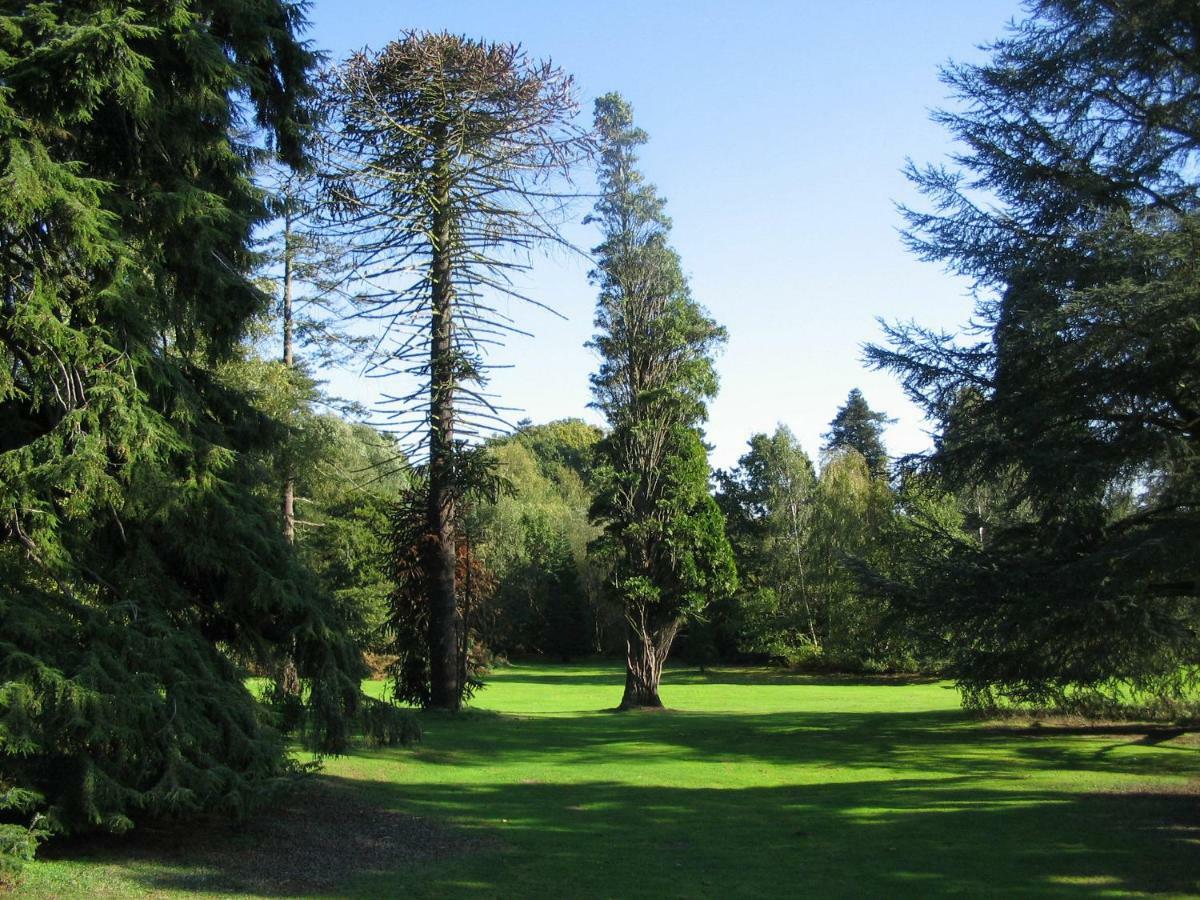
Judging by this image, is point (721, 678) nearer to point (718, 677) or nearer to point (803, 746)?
point (718, 677)

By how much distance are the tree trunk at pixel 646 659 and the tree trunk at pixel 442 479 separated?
8288mm

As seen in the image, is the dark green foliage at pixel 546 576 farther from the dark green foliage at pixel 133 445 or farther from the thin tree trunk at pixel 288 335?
the dark green foliage at pixel 133 445

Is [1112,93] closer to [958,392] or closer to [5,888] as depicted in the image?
[958,392]

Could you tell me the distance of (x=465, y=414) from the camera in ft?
61.3

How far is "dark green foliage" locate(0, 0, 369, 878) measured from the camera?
7.32 meters

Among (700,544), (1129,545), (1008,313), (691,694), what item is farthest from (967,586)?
(691,694)

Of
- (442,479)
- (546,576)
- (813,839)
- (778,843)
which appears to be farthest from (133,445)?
(546,576)

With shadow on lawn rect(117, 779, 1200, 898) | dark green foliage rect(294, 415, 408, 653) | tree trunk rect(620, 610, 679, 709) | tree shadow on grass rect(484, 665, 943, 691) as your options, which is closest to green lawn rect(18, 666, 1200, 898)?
shadow on lawn rect(117, 779, 1200, 898)

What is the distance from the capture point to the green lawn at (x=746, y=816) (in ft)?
25.6

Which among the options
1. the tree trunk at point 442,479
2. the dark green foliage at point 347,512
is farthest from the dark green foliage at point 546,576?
the tree trunk at point 442,479

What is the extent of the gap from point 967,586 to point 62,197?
43.0 feet

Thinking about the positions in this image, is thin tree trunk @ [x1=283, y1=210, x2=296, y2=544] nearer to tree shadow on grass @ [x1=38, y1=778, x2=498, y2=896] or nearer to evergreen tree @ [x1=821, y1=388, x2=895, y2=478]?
tree shadow on grass @ [x1=38, y1=778, x2=498, y2=896]

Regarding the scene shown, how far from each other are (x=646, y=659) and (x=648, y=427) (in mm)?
6421

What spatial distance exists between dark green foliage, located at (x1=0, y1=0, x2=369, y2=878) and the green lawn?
979 millimetres
